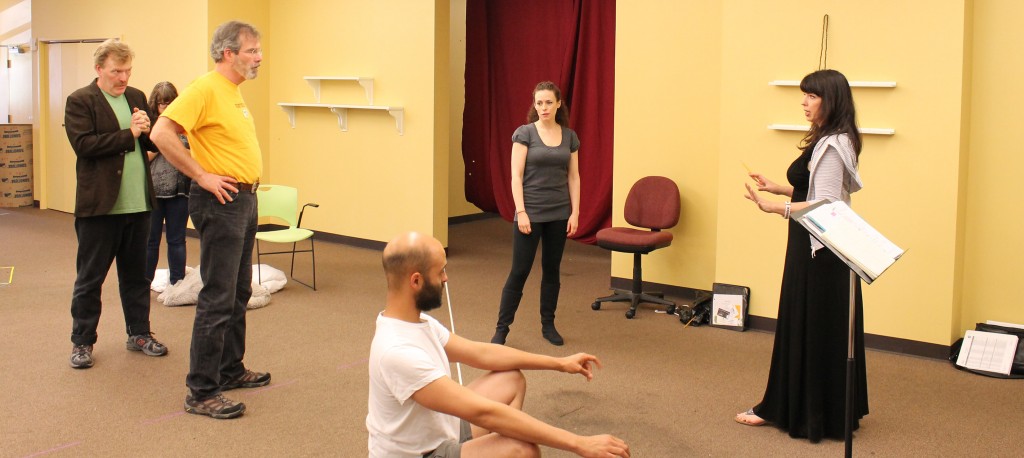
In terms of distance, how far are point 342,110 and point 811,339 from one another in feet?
17.7

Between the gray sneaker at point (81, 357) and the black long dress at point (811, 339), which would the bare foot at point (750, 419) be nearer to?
the black long dress at point (811, 339)

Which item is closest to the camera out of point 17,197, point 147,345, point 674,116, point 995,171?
point 147,345

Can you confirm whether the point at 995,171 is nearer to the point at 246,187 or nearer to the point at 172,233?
the point at 246,187

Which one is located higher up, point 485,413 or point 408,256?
point 408,256

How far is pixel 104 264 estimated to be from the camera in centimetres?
432

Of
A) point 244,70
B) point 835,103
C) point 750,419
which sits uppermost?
point 244,70

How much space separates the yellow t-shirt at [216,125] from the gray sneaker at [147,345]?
1.34 m

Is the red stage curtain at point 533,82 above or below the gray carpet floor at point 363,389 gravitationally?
above

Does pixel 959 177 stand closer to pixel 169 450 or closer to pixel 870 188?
pixel 870 188

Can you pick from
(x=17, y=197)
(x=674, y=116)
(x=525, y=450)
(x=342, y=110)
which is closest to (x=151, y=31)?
(x=342, y=110)

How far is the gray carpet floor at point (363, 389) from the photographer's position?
354 cm

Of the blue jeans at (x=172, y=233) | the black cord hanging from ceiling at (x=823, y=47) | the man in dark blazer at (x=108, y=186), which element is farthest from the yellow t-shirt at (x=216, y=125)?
the black cord hanging from ceiling at (x=823, y=47)

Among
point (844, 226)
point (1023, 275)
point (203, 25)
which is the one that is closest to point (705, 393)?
point (844, 226)

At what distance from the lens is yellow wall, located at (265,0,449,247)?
759 centimetres
